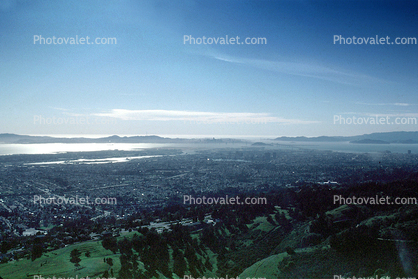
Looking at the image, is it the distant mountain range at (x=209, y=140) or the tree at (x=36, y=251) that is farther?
the distant mountain range at (x=209, y=140)

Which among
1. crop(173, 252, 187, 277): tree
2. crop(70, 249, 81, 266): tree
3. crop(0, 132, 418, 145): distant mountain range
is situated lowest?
crop(173, 252, 187, 277): tree

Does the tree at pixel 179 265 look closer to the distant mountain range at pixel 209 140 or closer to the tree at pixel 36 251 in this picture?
the tree at pixel 36 251

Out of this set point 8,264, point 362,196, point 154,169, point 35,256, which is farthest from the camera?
point 154,169

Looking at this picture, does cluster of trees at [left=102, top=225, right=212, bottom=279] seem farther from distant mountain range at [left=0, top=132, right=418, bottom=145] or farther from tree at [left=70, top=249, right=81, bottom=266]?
distant mountain range at [left=0, top=132, right=418, bottom=145]

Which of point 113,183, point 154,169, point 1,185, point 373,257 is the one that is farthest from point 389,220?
point 154,169

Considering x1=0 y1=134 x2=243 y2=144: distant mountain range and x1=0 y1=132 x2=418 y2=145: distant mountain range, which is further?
x1=0 y1=134 x2=243 y2=144: distant mountain range

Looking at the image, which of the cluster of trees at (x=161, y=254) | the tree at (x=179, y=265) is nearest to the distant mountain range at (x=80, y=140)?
the cluster of trees at (x=161, y=254)

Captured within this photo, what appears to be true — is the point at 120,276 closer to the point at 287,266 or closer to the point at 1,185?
the point at 287,266

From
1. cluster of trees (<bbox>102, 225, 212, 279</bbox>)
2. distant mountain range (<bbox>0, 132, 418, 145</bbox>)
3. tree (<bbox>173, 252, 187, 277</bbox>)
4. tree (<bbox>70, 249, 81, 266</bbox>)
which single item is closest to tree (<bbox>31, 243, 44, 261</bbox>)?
tree (<bbox>70, 249, 81, 266</bbox>)
